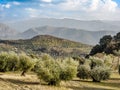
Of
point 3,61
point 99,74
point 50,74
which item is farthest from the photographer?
point 3,61

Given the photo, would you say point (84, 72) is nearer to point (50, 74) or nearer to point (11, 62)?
point (11, 62)

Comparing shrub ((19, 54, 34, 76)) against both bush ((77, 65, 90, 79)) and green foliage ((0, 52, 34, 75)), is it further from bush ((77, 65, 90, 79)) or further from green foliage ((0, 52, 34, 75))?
bush ((77, 65, 90, 79))

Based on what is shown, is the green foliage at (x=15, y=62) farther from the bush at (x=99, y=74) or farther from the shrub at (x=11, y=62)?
the bush at (x=99, y=74)

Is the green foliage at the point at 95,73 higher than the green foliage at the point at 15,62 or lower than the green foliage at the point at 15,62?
lower

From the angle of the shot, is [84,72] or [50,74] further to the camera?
[84,72]

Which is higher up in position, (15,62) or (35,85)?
(15,62)

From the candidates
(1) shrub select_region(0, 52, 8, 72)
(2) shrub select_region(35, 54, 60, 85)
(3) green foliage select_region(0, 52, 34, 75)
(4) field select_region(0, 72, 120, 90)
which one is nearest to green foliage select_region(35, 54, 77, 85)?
(2) shrub select_region(35, 54, 60, 85)

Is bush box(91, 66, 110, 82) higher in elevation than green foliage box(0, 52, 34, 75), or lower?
lower

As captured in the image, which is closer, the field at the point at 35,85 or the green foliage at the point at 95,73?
the field at the point at 35,85

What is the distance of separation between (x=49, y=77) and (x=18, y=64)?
1083 inches

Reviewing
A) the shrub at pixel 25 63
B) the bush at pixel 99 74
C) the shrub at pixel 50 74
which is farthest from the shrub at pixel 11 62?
the shrub at pixel 50 74

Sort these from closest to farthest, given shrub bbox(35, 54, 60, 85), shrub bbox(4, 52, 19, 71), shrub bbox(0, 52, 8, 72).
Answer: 1. shrub bbox(35, 54, 60, 85)
2. shrub bbox(0, 52, 8, 72)
3. shrub bbox(4, 52, 19, 71)

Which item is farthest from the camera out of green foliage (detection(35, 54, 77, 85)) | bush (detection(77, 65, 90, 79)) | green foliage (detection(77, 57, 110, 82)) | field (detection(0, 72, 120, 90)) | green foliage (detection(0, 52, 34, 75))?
bush (detection(77, 65, 90, 79))

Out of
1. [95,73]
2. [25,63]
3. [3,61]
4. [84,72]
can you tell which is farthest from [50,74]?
[3,61]
